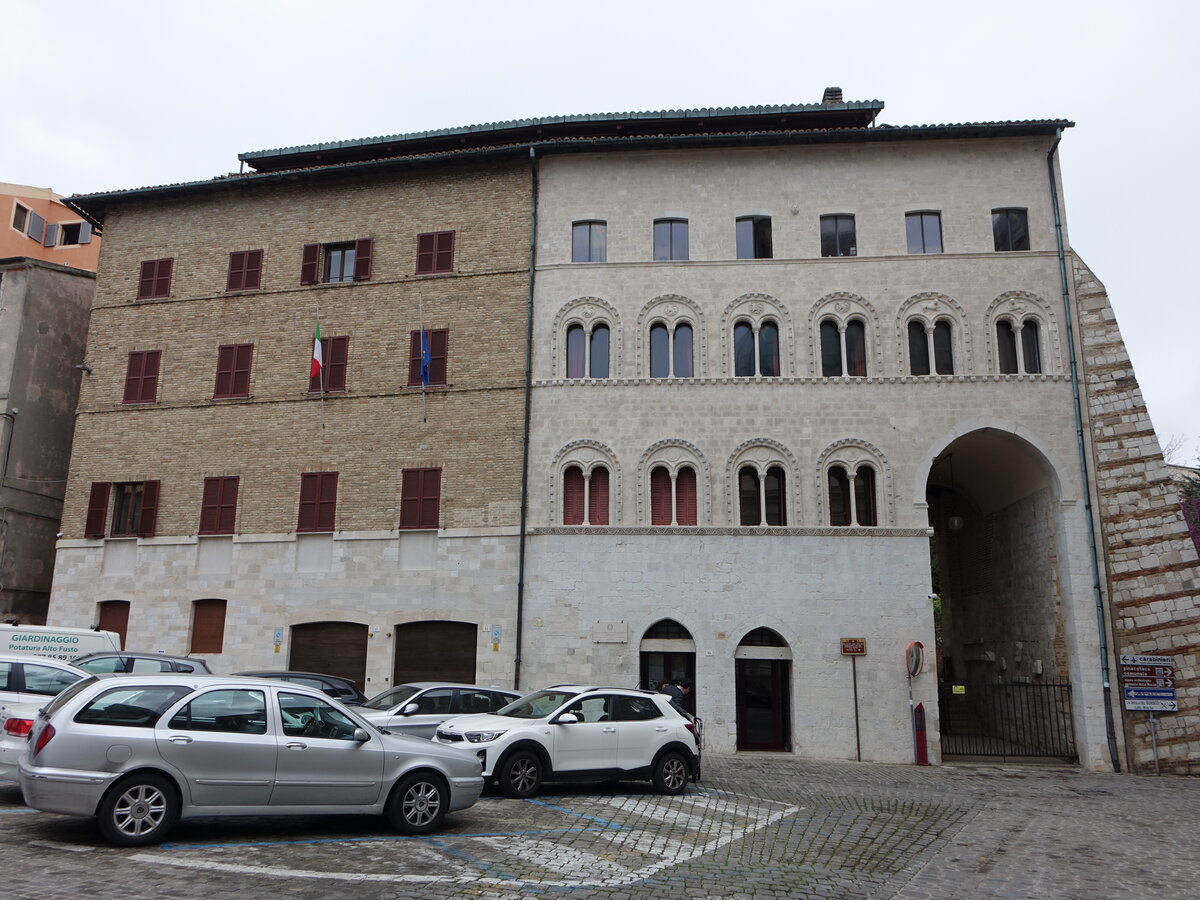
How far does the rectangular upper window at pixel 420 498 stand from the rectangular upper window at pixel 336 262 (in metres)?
6.10

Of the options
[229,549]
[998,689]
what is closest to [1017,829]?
[998,689]

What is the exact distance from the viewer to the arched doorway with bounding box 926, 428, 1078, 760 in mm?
22141

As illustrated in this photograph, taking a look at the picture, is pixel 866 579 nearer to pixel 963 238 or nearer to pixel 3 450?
pixel 963 238

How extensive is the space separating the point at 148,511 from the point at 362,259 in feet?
29.3

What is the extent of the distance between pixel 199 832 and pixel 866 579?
52.0 ft

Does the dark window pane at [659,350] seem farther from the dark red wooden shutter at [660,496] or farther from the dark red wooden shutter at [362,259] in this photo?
the dark red wooden shutter at [362,259]

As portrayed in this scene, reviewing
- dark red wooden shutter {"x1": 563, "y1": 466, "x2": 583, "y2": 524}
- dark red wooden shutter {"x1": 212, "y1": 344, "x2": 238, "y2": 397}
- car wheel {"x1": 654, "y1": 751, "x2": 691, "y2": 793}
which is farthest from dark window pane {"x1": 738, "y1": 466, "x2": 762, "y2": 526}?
dark red wooden shutter {"x1": 212, "y1": 344, "x2": 238, "y2": 397}

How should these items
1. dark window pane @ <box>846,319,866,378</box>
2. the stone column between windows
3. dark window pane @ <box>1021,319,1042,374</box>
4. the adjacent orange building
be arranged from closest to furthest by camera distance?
the stone column between windows → dark window pane @ <box>1021,319,1042,374</box> → dark window pane @ <box>846,319,866,378</box> → the adjacent orange building

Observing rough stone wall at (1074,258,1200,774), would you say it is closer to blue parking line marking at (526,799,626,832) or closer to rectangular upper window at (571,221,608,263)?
rectangular upper window at (571,221,608,263)

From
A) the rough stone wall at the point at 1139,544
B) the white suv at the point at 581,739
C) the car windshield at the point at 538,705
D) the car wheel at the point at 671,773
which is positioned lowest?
the car wheel at the point at 671,773

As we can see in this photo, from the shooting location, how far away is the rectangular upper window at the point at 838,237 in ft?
78.4

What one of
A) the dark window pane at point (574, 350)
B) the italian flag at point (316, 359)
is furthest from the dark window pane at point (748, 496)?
the italian flag at point (316, 359)

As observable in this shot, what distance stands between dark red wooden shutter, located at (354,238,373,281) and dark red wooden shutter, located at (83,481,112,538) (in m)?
9.01

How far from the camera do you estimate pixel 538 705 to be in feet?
46.4
